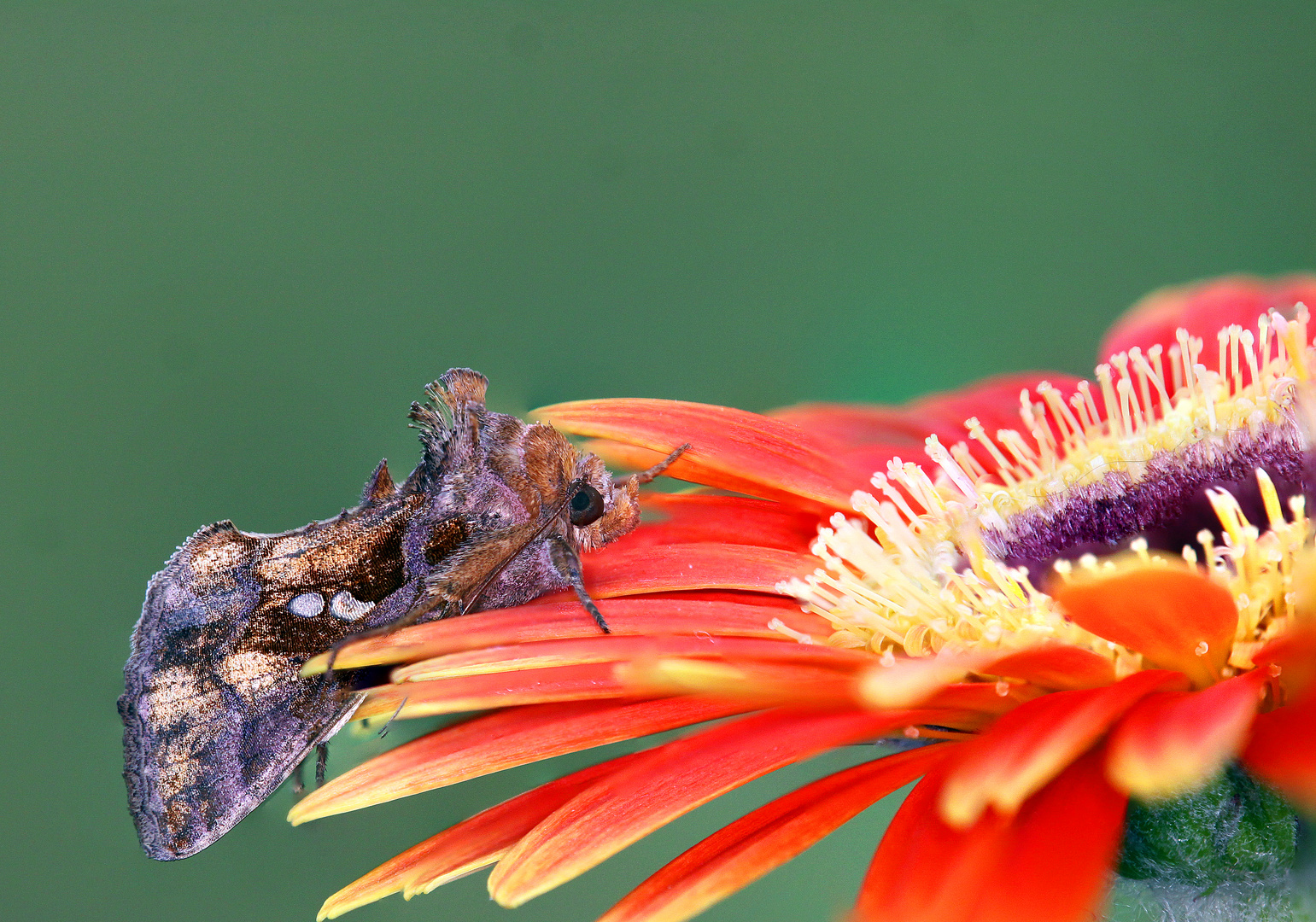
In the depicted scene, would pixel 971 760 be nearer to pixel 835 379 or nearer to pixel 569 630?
pixel 569 630

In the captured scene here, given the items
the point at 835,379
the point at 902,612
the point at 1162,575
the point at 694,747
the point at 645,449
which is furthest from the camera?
the point at 835,379

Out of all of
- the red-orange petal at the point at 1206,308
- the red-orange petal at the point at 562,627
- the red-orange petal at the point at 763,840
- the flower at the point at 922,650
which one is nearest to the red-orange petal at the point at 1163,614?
the flower at the point at 922,650

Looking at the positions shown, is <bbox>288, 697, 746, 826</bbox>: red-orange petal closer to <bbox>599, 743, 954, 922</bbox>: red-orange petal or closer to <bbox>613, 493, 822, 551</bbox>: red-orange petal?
<bbox>599, 743, 954, 922</bbox>: red-orange petal

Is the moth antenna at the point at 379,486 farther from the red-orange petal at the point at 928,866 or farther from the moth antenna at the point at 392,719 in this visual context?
the red-orange petal at the point at 928,866

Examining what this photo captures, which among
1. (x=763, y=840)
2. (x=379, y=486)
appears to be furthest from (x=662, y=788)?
(x=379, y=486)

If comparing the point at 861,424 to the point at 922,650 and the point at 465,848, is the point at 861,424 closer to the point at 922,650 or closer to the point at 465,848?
the point at 922,650

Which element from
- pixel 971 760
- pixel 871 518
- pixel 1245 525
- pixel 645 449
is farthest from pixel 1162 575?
pixel 645 449

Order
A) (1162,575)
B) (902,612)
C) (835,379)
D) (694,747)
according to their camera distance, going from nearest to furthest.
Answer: (1162,575), (694,747), (902,612), (835,379)
